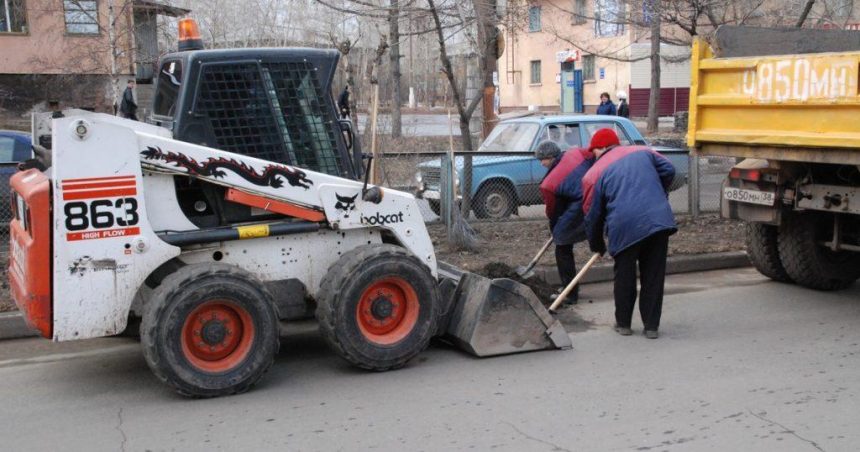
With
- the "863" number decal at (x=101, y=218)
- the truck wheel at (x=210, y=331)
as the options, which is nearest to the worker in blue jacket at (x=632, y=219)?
the truck wheel at (x=210, y=331)

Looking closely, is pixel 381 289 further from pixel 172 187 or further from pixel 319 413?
pixel 172 187

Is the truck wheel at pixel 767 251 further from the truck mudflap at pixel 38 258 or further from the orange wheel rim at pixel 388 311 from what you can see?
the truck mudflap at pixel 38 258

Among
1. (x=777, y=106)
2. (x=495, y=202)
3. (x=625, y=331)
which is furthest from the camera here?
(x=495, y=202)

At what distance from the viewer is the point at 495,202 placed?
1164 centimetres

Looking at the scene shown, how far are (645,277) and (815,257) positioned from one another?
2375mm

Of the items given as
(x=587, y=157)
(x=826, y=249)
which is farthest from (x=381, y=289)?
(x=826, y=249)

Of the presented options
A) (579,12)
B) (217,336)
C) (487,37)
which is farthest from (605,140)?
(579,12)

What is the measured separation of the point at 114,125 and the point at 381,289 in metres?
1.99

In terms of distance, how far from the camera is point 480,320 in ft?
20.8

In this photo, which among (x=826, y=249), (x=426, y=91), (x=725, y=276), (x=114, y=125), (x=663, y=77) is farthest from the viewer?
(x=426, y=91)

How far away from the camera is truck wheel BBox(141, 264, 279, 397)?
5363mm

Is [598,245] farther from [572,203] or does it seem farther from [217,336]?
[217,336]

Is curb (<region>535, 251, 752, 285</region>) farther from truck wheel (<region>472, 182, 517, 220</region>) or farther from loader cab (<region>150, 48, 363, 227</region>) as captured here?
loader cab (<region>150, 48, 363, 227</region>)

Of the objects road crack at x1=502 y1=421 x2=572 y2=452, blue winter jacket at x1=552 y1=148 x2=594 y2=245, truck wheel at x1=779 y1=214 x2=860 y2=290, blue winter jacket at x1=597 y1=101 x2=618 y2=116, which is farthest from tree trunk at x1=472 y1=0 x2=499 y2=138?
blue winter jacket at x1=597 y1=101 x2=618 y2=116
